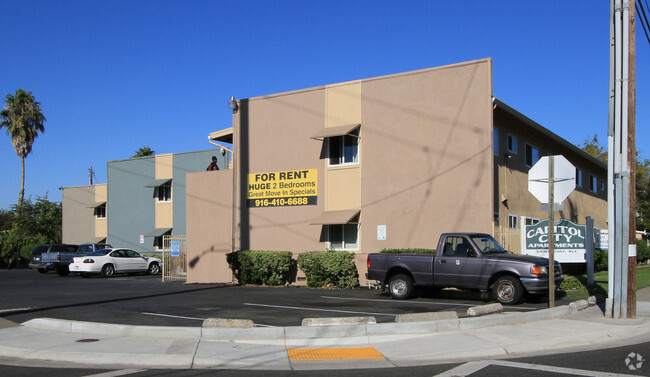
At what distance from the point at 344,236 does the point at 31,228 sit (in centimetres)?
3563

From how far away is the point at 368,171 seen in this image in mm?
19906

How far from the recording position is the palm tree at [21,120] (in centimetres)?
4997

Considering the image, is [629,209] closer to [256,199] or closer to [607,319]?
[607,319]

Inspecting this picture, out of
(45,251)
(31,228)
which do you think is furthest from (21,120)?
(45,251)

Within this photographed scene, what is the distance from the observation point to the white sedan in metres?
29.1

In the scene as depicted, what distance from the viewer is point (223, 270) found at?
22359 millimetres

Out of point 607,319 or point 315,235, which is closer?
point 607,319

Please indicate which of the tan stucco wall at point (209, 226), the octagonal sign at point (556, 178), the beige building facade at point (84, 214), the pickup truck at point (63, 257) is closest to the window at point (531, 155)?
the octagonal sign at point (556, 178)

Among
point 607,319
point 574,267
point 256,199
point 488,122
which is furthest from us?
point 574,267

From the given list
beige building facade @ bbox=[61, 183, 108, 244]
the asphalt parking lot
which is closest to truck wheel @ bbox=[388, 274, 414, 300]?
the asphalt parking lot

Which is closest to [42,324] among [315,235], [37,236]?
[315,235]

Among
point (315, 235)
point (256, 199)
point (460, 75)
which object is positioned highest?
point (460, 75)

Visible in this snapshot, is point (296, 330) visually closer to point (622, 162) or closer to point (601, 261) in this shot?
point (622, 162)

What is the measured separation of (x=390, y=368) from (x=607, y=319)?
5.90 metres
